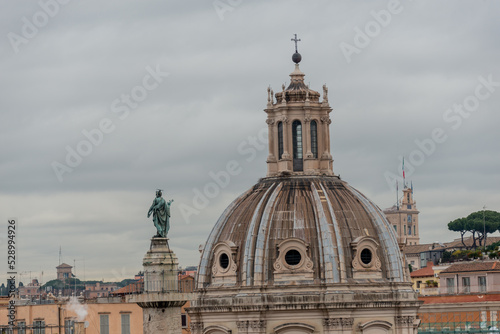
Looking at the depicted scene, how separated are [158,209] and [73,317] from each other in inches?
1179

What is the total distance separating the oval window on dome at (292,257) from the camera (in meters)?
74.9

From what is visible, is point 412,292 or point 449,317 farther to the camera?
point 449,317

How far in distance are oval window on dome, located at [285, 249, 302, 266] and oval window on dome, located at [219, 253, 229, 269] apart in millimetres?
3693

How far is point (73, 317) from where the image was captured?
81312 mm

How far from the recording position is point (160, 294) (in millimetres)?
50656

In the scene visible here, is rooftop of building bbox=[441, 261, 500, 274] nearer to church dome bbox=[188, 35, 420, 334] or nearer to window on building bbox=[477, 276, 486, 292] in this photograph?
window on building bbox=[477, 276, 486, 292]

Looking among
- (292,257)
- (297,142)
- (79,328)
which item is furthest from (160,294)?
(297,142)

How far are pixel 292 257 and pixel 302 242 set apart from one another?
1.05 meters

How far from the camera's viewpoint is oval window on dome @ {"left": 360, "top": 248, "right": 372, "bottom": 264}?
75688 millimetres

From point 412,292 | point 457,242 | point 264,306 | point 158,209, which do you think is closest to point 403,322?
point 412,292

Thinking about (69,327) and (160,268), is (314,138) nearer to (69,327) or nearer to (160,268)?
(69,327)

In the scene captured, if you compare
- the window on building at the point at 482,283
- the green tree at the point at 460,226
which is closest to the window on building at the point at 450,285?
the window on building at the point at 482,283

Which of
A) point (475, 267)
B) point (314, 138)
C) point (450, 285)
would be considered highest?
point (314, 138)

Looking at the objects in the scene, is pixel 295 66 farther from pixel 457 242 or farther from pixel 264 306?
pixel 457 242
